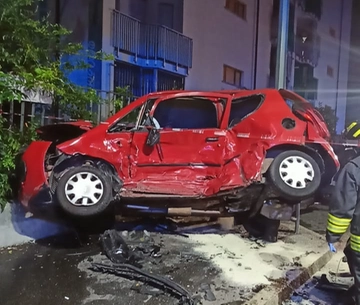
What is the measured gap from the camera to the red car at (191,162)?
5.16m

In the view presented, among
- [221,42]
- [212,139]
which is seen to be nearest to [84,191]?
[212,139]

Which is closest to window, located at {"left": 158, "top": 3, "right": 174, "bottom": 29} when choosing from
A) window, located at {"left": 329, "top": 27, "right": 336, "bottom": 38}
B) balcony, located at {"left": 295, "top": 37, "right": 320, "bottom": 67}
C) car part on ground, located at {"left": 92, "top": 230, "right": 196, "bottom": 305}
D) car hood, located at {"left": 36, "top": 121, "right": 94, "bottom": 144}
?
balcony, located at {"left": 295, "top": 37, "right": 320, "bottom": 67}

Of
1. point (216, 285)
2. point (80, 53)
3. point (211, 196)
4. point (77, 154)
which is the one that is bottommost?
point (216, 285)

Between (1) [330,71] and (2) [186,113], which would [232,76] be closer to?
(1) [330,71]

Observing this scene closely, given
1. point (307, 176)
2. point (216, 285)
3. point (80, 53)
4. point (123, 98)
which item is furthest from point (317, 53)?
point (216, 285)

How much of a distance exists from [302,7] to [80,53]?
10014 mm

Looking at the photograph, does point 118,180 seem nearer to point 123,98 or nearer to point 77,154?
point 77,154

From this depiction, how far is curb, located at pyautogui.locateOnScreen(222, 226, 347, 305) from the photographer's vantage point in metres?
4.12

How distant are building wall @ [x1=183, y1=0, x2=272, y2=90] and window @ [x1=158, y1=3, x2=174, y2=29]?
41cm

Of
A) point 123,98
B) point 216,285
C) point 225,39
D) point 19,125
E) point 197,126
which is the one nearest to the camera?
point 216,285

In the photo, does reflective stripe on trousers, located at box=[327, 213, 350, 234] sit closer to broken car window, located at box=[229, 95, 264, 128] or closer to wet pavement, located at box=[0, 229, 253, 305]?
wet pavement, located at box=[0, 229, 253, 305]

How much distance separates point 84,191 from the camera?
16.6ft

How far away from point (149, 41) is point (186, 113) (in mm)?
5529

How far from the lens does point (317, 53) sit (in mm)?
15883
